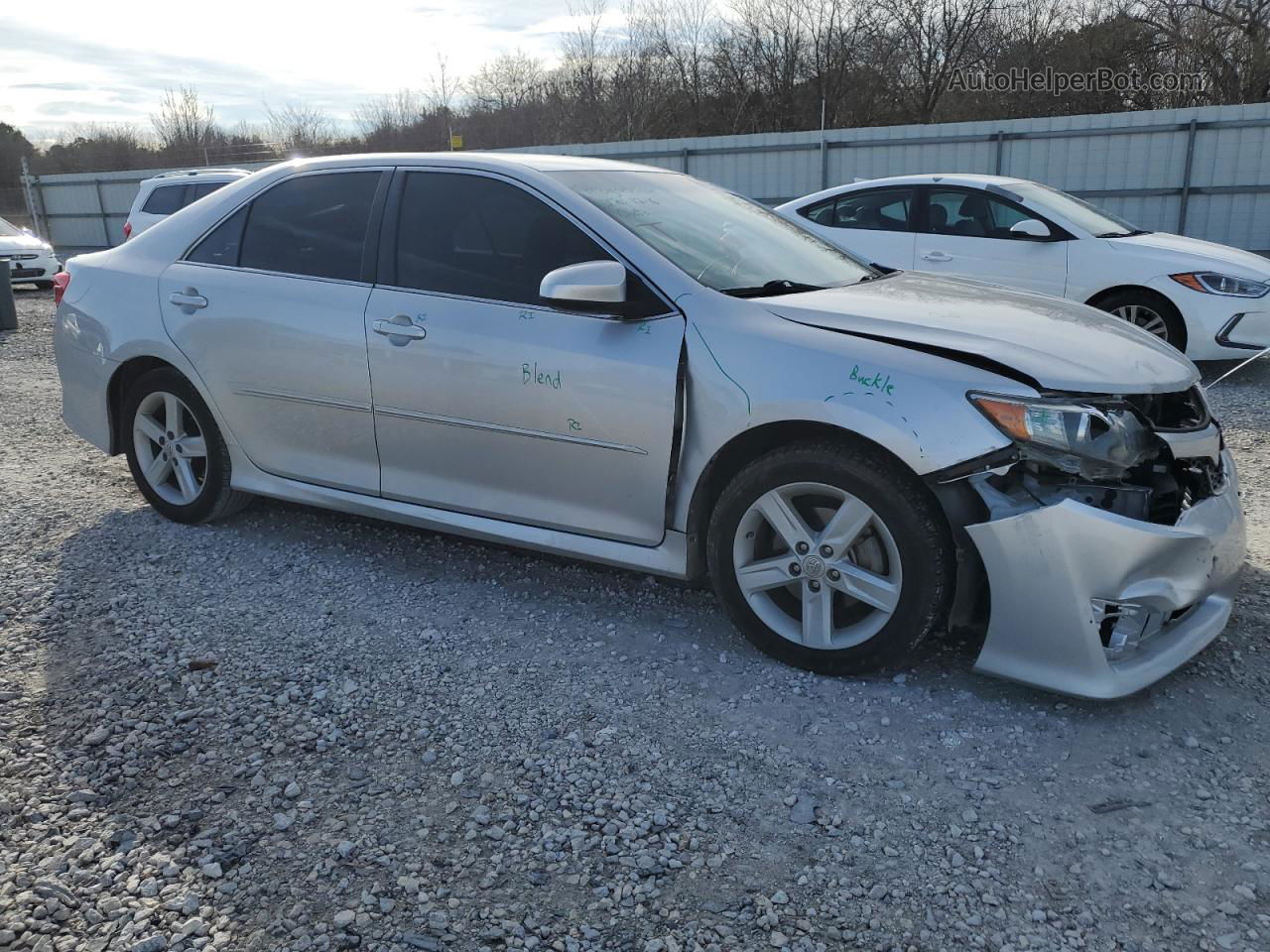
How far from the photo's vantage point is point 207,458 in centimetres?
466

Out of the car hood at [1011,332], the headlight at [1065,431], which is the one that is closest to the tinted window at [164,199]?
the car hood at [1011,332]

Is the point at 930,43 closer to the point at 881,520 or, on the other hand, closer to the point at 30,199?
the point at 30,199

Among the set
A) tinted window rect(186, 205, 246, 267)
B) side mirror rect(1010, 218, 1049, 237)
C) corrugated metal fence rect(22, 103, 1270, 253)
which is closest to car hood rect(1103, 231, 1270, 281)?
side mirror rect(1010, 218, 1049, 237)

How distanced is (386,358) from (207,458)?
1.31m

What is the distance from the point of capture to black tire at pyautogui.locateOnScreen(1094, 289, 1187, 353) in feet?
25.0

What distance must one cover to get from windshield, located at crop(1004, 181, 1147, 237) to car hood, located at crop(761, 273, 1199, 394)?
16.1ft

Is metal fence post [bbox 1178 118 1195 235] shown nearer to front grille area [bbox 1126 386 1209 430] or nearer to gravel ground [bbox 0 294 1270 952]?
gravel ground [bbox 0 294 1270 952]

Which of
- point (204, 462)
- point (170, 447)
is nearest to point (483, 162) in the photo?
point (204, 462)

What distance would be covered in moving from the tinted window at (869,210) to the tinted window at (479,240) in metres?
5.71

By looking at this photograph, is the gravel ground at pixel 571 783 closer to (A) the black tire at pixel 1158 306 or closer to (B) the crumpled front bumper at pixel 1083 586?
(B) the crumpled front bumper at pixel 1083 586

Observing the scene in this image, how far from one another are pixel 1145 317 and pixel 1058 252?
0.84 metres

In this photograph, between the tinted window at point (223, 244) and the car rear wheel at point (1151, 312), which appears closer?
the tinted window at point (223, 244)

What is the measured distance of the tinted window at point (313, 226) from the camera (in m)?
4.16

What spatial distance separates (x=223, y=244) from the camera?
4527 mm
